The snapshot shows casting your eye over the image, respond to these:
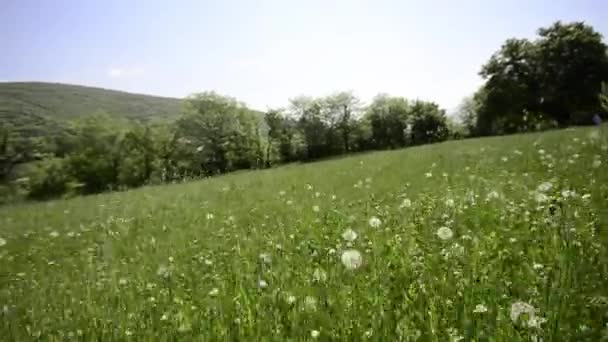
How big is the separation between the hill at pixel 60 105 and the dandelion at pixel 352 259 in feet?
469

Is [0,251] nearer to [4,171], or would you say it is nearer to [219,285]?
[219,285]

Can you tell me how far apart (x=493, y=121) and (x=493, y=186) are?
45393 millimetres

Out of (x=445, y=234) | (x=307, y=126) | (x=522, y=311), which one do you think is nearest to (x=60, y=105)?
(x=307, y=126)

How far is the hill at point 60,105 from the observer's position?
13388 centimetres

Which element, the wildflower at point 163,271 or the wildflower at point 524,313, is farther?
the wildflower at point 163,271

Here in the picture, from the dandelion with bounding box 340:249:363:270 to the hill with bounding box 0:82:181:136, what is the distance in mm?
142975

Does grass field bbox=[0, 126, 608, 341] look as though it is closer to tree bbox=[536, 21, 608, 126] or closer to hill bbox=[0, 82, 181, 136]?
tree bbox=[536, 21, 608, 126]

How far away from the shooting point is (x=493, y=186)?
5.38m

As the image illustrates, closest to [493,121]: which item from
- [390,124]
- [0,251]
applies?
[390,124]

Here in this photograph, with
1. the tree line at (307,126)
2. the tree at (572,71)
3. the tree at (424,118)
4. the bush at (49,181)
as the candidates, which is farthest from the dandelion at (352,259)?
the tree at (424,118)

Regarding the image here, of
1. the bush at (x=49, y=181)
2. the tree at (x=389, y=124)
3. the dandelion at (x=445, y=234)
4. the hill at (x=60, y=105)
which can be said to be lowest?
the bush at (x=49, y=181)

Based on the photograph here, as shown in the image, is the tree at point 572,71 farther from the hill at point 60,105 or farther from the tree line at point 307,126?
the hill at point 60,105

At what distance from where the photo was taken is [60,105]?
6304 inches

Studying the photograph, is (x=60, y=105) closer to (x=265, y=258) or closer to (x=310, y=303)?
(x=265, y=258)
